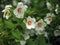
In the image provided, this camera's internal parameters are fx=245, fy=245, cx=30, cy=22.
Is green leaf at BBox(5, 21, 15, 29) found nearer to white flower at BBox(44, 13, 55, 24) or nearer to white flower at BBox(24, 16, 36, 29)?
white flower at BBox(24, 16, 36, 29)

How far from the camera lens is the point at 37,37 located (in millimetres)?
2158

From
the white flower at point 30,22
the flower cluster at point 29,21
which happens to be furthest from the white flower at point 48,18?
the white flower at point 30,22

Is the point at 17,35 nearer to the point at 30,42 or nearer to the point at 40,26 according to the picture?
the point at 30,42

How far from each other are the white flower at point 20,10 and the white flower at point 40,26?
0.58 ft

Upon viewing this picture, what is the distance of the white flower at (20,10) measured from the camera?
2.03 metres

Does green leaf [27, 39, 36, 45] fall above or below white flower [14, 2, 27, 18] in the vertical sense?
below

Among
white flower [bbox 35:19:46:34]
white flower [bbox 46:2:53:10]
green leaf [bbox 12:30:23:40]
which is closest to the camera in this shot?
green leaf [bbox 12:30:23:40]

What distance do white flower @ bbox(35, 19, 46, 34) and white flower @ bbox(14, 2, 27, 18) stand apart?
0.18 meters

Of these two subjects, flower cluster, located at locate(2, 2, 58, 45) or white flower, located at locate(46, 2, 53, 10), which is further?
white flower, located at locate(46, 2, 53, 10)

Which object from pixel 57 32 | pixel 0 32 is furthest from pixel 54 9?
pixel 0 32

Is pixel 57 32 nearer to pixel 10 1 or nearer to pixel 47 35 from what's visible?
pixel 47 35

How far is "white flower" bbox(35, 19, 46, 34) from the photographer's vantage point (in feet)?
6.98

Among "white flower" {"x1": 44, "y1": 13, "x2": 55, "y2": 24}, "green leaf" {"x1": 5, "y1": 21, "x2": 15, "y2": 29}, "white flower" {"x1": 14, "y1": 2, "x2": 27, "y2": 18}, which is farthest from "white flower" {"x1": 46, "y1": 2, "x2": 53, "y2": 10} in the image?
"green leaf" {"x1": 5, "y1": 21, "x2": 15, "y2": 29}

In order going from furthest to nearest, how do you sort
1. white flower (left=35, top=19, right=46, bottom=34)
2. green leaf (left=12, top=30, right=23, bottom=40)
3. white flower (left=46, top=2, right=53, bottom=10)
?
white flower (left=46, top=2, right=53, bottom=10)
white flower (left=35, top=19, right=46, bottom=34)
green leaf (left=12, top=30, right=23, bottom=40)
